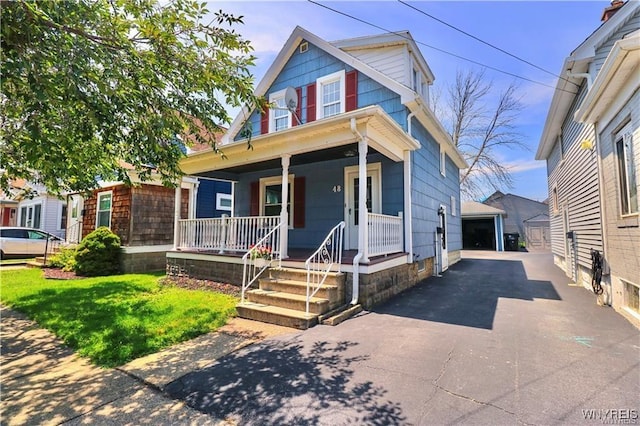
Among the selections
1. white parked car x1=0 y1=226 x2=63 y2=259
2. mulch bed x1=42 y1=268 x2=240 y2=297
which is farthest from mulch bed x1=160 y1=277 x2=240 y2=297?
white parked car x1=0 y1=226 x2=63 y2=259

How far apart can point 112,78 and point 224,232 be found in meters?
4.35

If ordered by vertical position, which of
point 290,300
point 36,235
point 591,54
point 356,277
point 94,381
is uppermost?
point 591,54

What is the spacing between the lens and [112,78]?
11.6 feet

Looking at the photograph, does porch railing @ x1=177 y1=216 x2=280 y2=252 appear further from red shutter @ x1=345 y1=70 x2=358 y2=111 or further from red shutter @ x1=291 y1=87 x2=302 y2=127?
red shutter @ x1=345 y1=70 x2=358 y2=111

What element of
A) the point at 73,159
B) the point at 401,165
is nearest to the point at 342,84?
the point at 401,165

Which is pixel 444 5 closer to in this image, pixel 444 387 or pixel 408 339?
pixel 408 339

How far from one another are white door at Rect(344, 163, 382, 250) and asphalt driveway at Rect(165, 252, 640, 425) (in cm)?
279

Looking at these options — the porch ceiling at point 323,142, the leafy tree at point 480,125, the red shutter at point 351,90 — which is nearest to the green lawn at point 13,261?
the porch ceiling at point 323,142

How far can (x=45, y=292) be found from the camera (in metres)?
6.88

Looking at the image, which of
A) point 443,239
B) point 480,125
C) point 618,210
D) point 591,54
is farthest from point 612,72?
point 480,125

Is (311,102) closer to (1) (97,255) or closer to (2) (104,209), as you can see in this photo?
(1) (97,255)

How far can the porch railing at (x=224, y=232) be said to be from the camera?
7.08 meters

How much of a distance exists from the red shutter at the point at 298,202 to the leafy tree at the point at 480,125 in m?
→ 16.3

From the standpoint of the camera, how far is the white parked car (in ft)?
43.4
